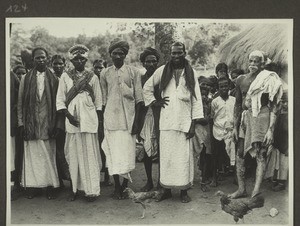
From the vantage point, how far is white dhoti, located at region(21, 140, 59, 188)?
317cm

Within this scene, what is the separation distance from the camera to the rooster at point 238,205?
3.18 meters

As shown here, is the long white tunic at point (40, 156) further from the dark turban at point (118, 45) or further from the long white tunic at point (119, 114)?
the dark turban at point (118, 45)

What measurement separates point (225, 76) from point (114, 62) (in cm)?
69

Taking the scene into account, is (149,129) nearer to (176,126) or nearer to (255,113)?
(176,126)

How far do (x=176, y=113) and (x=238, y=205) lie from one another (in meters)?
0.69

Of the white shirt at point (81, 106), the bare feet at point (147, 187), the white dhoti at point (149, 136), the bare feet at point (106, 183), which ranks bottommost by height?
the bare feet at point (147, 187)

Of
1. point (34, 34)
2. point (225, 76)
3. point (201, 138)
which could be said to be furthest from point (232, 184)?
point (34, 34)

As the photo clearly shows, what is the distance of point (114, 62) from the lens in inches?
125

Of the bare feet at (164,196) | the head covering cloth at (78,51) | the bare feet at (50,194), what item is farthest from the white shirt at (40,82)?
the bare feet at (164,196)

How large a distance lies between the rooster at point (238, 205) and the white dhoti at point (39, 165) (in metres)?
1.04

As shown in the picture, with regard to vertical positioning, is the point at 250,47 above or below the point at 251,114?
above

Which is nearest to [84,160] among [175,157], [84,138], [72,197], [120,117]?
[84,138]

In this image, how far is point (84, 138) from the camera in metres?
3.17

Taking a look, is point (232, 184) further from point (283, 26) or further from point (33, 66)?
point (33, 66)
